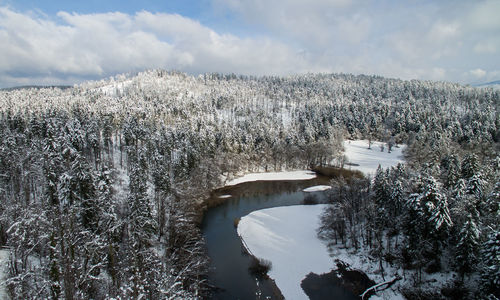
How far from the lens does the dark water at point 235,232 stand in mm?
27438

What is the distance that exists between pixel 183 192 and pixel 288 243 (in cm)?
1903

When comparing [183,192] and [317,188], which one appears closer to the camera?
[183,192]

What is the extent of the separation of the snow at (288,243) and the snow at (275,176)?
84.6ft

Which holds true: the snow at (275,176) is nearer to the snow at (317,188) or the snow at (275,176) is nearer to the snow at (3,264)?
the snow at (317,188)

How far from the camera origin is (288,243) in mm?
37094

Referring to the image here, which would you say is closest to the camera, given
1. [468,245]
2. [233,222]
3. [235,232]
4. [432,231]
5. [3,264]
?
[3,264]

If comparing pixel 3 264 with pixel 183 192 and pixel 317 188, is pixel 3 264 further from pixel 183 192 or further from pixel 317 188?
pixel 317 188

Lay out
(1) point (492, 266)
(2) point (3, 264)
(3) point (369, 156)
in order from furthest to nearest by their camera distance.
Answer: (3) point (369, 156)
(2) point (3, 264)
(1) point (492, 266)

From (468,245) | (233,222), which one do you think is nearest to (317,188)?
(233,222)

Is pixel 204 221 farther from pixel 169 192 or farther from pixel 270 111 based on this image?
pixel 270 111

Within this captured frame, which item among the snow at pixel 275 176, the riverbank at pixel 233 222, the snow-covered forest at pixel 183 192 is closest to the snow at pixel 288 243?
the riverbank at pixel 233 222

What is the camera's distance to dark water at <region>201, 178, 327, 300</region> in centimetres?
2744

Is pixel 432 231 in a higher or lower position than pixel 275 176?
higher

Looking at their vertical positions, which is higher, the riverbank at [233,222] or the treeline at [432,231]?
the treeline at [432,231]
